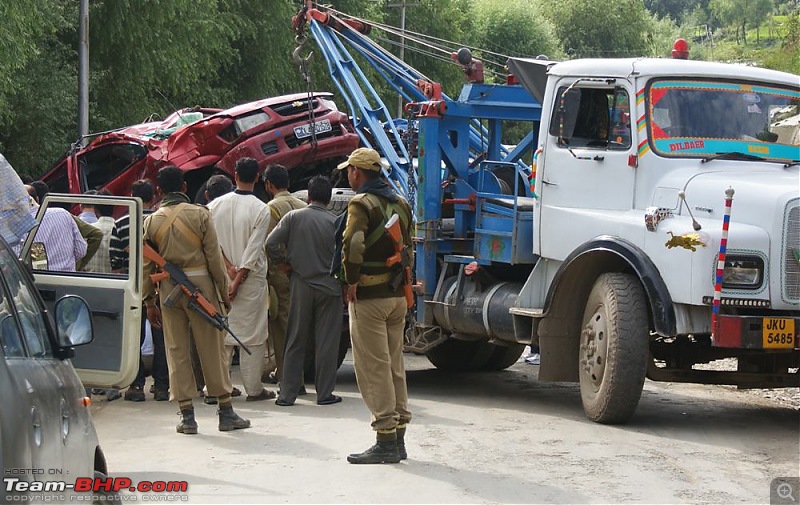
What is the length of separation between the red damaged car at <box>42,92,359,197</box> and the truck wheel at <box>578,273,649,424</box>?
5.49 metres

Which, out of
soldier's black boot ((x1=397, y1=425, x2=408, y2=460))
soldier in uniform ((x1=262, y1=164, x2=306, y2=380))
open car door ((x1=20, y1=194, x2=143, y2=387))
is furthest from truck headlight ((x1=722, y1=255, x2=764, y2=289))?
open car door ((x1=20, y1=194, x2=143, y2=387))

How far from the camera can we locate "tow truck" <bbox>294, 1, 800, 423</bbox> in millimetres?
8898

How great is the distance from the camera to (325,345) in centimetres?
1065

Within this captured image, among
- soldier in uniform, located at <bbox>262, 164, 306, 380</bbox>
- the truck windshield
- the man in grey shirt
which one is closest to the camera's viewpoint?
the truck windshield

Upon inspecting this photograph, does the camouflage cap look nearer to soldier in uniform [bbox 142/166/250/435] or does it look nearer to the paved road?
soldier in uniform [bbox 142/166/250/435]

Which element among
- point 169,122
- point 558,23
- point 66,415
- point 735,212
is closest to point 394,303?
point 735,212

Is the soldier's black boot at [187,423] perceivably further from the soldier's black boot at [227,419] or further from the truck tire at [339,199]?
the truck tire at [339,199]

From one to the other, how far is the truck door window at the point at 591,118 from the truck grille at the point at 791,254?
159 cm

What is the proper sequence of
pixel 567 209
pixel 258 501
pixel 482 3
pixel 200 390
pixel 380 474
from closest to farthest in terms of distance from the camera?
1. pixel 258 501
2. pixel 380 474
3. pixel 567 209
4. pixel 200 390
5. pixel 482 3

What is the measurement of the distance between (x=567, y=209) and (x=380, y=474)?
3.33 metres

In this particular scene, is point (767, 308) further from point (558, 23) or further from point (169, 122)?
point (558, 23)

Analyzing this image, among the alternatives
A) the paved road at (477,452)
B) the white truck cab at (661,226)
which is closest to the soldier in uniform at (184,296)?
the paved road at (477,452)

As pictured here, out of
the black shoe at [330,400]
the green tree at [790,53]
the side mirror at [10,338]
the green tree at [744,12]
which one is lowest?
the black shoe at [330,400]

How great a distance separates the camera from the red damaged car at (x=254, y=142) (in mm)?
14500
